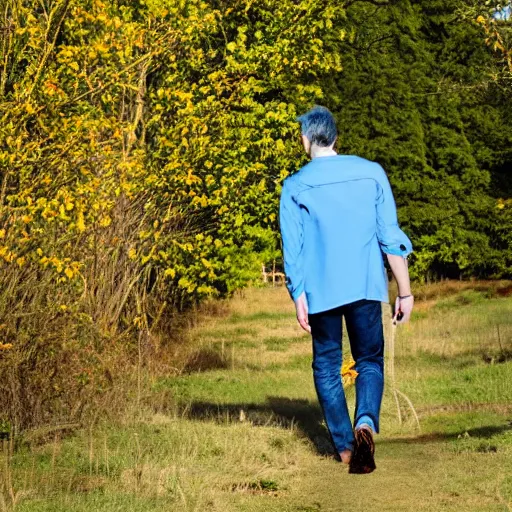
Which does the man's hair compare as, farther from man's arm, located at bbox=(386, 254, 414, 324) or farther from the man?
man's arm, located at bbox=(386, 254, 414, 324)

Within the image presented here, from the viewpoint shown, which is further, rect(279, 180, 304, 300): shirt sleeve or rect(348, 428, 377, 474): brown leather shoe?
rect(279, 180, 304, 300): shirt sleeve

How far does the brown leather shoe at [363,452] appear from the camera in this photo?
6.80 metres

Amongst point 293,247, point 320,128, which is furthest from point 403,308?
point 320,128

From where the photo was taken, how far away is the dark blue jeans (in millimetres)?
6926

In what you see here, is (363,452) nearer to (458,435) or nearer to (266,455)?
(266,455)

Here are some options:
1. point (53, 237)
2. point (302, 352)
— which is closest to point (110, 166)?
point (53, 237)

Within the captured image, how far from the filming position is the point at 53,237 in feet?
29.7

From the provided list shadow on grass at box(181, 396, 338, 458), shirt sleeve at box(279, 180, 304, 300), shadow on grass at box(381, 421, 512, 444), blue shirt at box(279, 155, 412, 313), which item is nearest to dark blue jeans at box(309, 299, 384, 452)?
blue shirt at box(279, 155, 412, 313)

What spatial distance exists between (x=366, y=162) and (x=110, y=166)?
11.4 feet

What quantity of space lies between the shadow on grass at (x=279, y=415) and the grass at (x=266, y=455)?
0.02 m

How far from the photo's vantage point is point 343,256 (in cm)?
688

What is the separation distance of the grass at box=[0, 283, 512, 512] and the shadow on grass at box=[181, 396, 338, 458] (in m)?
0.02

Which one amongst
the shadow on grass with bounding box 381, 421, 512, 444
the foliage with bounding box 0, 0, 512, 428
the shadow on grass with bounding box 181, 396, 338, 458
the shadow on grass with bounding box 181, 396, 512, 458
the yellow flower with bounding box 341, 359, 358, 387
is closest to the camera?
the foliage with bounding box 0, 0, 512, 428

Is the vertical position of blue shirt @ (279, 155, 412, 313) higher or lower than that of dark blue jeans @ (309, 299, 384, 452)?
higher
